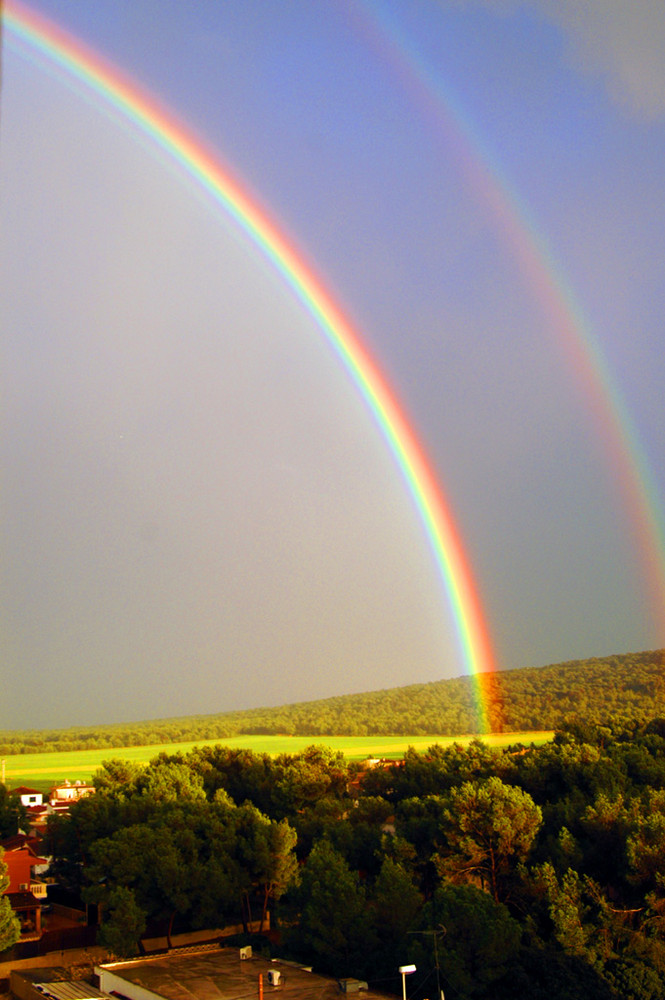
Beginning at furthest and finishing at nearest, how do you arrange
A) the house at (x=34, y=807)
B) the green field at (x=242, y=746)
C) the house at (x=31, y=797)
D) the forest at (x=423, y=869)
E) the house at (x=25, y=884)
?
the green field at (x=242, y=746) → the house at (x=31, y=797) → the house at (x=34, y=807) → the house at (x=25, y=884) → the forest at (x=423, y=869)

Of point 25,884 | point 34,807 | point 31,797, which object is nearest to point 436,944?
point 25,884

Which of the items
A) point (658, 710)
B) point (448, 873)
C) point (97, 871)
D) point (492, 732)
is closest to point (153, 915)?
point (97, 871)

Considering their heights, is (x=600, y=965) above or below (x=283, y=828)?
below

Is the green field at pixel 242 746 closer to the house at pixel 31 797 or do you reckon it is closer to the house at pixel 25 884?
the house at pixel 31 797

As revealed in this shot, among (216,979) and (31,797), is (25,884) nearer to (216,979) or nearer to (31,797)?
(216,979)

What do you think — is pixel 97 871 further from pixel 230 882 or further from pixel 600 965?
pixel 600 965

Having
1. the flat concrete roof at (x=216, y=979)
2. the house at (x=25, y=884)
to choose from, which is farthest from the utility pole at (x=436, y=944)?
the house at (x=25, y=884)
